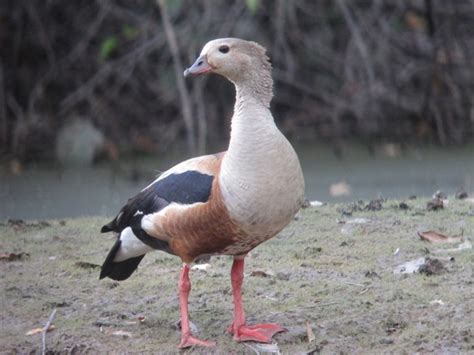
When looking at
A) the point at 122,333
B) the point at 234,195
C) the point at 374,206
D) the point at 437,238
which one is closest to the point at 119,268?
the point at 122,333

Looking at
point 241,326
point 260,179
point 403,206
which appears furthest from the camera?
point 403,206

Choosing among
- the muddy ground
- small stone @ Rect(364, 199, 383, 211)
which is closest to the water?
small stone @ Rect(364, 199, 383, 211)

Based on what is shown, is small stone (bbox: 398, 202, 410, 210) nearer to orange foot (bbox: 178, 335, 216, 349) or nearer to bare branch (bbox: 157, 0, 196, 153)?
orange foot (bbox: 178, 335, 216, 349)

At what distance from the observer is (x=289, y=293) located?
4695 mm

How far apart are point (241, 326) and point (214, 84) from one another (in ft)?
19.9

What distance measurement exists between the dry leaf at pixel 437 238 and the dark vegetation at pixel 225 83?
4.29 metres

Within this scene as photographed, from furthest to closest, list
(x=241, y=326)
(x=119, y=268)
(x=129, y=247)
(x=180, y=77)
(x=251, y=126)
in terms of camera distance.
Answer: (x=180, y=77) → (x=119, y=268) → (x=129, y=247) → (x=241, y=326) → (x=251, y=126)

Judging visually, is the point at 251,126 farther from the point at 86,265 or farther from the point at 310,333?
the point at 86,265

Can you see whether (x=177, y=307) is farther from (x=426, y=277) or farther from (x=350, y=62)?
(x=350, y=62)

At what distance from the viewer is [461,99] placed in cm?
989

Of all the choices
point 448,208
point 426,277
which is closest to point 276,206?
point 426,277

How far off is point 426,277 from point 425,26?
583cm

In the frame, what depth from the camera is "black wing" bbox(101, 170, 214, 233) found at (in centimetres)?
416

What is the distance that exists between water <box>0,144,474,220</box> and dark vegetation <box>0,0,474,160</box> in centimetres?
43
